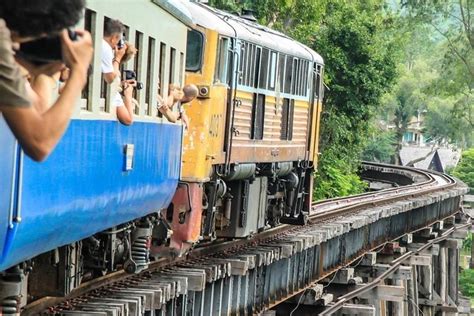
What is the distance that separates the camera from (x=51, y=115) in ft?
10.9

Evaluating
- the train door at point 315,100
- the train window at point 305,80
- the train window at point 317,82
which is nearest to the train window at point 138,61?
the train window at point 305,80

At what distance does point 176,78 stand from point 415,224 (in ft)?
66.9

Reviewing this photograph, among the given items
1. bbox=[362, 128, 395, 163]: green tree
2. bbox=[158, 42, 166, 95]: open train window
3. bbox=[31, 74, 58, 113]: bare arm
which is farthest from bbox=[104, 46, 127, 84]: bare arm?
bbox=[362, 128, 395, 163]: green tree

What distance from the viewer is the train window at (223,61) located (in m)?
13.0

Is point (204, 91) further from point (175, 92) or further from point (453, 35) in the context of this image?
point (453, 35)

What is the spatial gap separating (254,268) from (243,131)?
188cm

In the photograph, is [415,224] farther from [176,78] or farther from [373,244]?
[176,78]

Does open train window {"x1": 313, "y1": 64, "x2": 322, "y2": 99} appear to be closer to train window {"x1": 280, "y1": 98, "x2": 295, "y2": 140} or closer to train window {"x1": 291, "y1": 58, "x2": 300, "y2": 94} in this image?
train window {"x1": 291, "y1": 58, "x2": 300, "y2": 94}

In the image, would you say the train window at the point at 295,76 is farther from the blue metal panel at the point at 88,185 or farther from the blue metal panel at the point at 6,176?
the blue metal panel at the point at 6,176

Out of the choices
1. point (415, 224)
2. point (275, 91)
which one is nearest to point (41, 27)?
point (275, 91)

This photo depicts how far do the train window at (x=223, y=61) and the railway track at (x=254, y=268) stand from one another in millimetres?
2045

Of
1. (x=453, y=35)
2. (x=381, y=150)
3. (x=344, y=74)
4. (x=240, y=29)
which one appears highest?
(x=453, y=35)

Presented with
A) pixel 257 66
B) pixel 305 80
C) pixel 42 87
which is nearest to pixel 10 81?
pixel 42 87

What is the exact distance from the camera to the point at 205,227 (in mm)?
13211
